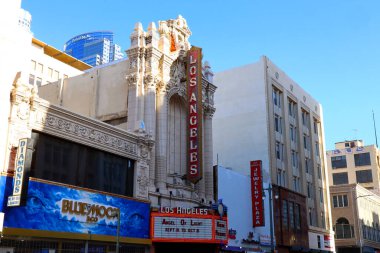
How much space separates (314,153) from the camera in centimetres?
6519

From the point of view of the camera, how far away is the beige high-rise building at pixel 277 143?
Answer: 52062 millimetres

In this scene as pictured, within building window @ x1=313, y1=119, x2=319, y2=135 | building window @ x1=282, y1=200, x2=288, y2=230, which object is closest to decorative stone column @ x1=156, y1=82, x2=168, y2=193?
building window @ x1=282, y1=200, x2=288, y2=230

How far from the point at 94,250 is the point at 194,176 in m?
10.9

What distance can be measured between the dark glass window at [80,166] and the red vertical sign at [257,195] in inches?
645

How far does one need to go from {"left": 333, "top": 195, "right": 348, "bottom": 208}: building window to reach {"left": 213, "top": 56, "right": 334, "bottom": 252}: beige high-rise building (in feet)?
43.8

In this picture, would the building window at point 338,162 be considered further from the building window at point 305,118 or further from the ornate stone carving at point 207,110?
the ornate stone carving at point 207,110

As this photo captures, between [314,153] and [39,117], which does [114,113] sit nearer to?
[39,117]

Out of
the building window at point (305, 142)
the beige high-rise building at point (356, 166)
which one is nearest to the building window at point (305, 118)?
the building window at point (305, 142)

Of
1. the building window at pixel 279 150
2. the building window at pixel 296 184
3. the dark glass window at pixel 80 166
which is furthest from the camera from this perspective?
the building window at pixel 296 184

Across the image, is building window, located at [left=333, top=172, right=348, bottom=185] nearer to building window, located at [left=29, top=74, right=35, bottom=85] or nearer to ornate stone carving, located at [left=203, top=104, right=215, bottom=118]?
building window, located at [left=29, top=74, right=35, bottom=85]

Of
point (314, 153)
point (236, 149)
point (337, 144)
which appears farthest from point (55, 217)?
point (337, 144)

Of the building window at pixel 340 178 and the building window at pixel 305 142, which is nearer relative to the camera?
the building window at pixel 305 142

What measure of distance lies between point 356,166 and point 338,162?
4038mm

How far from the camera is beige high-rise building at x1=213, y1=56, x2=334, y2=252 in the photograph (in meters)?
52.1
